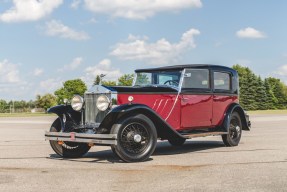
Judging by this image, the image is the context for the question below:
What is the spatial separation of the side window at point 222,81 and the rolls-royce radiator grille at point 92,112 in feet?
10.5

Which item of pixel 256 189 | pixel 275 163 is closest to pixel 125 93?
pixel 275 163

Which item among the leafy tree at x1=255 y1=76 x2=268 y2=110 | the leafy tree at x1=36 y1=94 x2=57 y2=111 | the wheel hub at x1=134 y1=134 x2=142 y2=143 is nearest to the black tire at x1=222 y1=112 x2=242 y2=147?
the wheel hub at x1=134 y1=134 x2=142 y2=143

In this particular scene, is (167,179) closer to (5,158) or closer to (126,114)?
(126,114)

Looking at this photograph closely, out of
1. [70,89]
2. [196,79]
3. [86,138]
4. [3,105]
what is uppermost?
[70,89]

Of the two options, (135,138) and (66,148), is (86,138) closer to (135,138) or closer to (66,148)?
(135,138)

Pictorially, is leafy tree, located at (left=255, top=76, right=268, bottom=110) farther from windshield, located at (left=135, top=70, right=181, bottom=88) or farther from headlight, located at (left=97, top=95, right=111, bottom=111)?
headlight, located at (left=97, top=95, right=111, bottom=111)

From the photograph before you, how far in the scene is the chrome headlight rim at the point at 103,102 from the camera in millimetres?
7996

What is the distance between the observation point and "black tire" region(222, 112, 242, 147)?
10430 millimetres

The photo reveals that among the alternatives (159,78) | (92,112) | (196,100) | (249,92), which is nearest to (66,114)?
(92,112)

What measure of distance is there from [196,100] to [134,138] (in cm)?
228

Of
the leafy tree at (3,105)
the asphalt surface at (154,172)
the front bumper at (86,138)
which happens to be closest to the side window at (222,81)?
the asphalt surface at (154,172)

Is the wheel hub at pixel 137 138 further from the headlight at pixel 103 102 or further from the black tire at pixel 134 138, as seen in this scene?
the headlight at pixel 103 102

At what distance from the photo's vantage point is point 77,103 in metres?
8.66

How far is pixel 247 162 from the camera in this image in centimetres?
751
